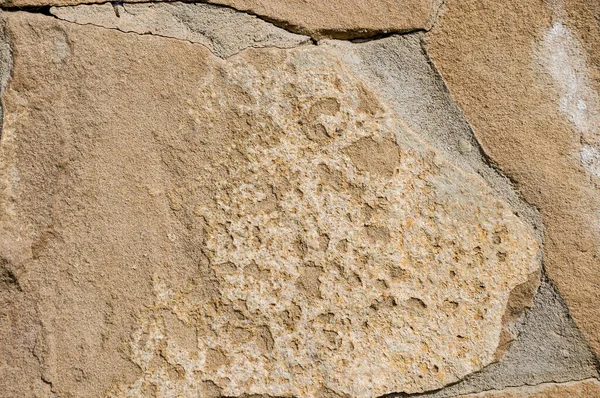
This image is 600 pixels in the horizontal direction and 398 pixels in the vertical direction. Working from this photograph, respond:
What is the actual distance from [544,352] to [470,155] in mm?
248

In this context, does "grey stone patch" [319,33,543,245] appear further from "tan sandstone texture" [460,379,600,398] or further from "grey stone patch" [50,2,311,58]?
"tan sandstone texture" [460,379,600,398]

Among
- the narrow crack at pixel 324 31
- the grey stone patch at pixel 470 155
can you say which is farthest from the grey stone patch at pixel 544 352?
the narrow crack at pixel 324 31

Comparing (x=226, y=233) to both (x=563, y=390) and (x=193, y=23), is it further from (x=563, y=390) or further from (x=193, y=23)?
(x=563, y=390)

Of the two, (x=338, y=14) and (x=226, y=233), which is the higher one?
(x=338, y=14)

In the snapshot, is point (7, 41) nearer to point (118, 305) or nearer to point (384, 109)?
point (118, 305)

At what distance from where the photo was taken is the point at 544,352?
790 millimetres

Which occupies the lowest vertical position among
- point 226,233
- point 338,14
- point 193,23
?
point 226,233

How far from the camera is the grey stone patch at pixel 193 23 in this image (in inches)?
30.0

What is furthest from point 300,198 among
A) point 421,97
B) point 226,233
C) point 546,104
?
point 546,104

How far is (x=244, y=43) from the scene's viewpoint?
78cm

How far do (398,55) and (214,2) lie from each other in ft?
0.74

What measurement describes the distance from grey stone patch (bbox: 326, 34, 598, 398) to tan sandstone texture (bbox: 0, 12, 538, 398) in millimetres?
21

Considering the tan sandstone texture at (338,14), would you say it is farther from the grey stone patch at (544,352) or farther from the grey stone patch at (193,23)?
the grey stone patch at (544,352)

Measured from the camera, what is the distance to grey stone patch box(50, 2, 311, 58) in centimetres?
76
